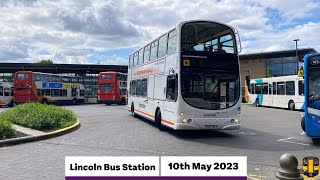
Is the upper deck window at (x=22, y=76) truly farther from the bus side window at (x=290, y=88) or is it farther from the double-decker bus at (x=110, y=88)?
the bus side window at (x=290, y=88)

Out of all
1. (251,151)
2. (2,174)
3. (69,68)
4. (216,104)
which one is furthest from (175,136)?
(69,68)

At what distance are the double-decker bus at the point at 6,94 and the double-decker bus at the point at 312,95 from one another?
34833 millimetres

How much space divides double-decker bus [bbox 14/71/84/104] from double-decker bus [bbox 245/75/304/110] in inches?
861

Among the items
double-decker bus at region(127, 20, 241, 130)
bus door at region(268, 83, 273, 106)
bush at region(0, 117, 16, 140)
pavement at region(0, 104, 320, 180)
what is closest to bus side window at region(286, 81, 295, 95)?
bus door at region(268, 83, 273, 106)

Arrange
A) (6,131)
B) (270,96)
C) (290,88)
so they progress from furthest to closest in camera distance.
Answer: (270,96), (290,88), (6,131)

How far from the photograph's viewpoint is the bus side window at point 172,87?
40.0 feet

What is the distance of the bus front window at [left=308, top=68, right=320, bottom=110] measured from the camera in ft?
34.4

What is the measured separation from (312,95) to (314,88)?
23 centimetres

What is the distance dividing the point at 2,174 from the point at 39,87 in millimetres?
31493

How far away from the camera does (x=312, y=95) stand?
10.6 metres

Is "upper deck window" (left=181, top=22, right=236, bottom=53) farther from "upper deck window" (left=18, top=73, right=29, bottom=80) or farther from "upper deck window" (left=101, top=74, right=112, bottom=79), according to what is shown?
"upper deck window" (left=18, top=73, right=29, bottom=80)

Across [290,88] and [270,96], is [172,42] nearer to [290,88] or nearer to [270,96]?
[290,88]

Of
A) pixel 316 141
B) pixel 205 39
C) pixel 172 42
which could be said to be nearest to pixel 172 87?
pixel 172 42

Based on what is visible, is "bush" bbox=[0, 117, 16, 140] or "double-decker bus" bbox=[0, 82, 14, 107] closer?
"bush" bbox=[0, 117, 16, 140]
